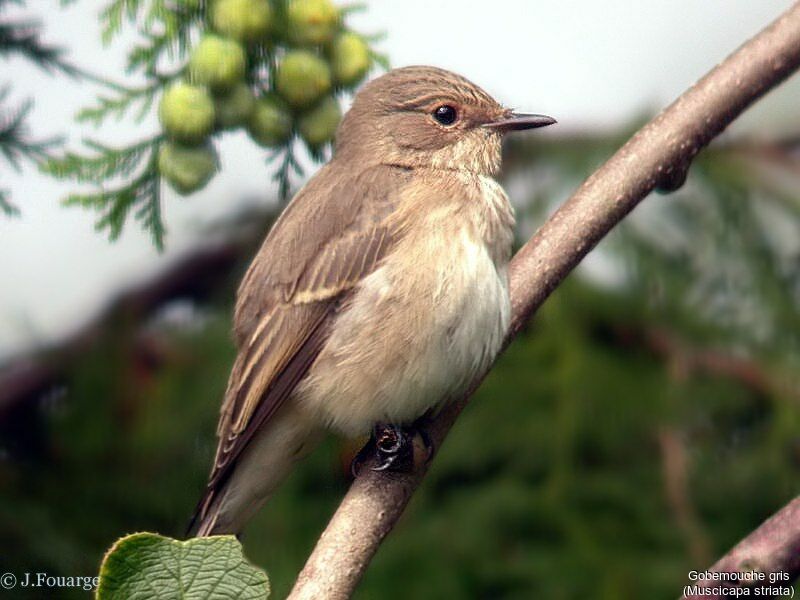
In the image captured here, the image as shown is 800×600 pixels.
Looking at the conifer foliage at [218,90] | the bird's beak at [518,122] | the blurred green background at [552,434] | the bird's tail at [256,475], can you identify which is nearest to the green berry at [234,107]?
the conifer foliage at [218,90]

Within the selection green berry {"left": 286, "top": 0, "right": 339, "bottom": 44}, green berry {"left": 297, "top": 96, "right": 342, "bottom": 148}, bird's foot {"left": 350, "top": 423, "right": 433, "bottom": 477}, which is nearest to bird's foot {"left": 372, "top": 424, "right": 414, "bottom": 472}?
bird's foot {"left": 350, "top": 423, "right": 433, "bottom": 477}

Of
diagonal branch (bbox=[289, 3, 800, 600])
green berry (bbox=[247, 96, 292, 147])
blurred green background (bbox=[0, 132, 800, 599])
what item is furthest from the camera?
blurred green background (bbox=[0, 132, 800, 599])

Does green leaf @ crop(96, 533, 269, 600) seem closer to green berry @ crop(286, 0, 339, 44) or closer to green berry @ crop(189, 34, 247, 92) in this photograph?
green berry @ crop(189, 34, 247, 92)

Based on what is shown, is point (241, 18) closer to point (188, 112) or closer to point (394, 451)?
point (188, 112)

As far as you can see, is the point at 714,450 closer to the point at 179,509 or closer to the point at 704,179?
the point at 704,179

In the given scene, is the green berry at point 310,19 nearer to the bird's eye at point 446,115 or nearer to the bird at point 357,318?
the bird at point 357,318
